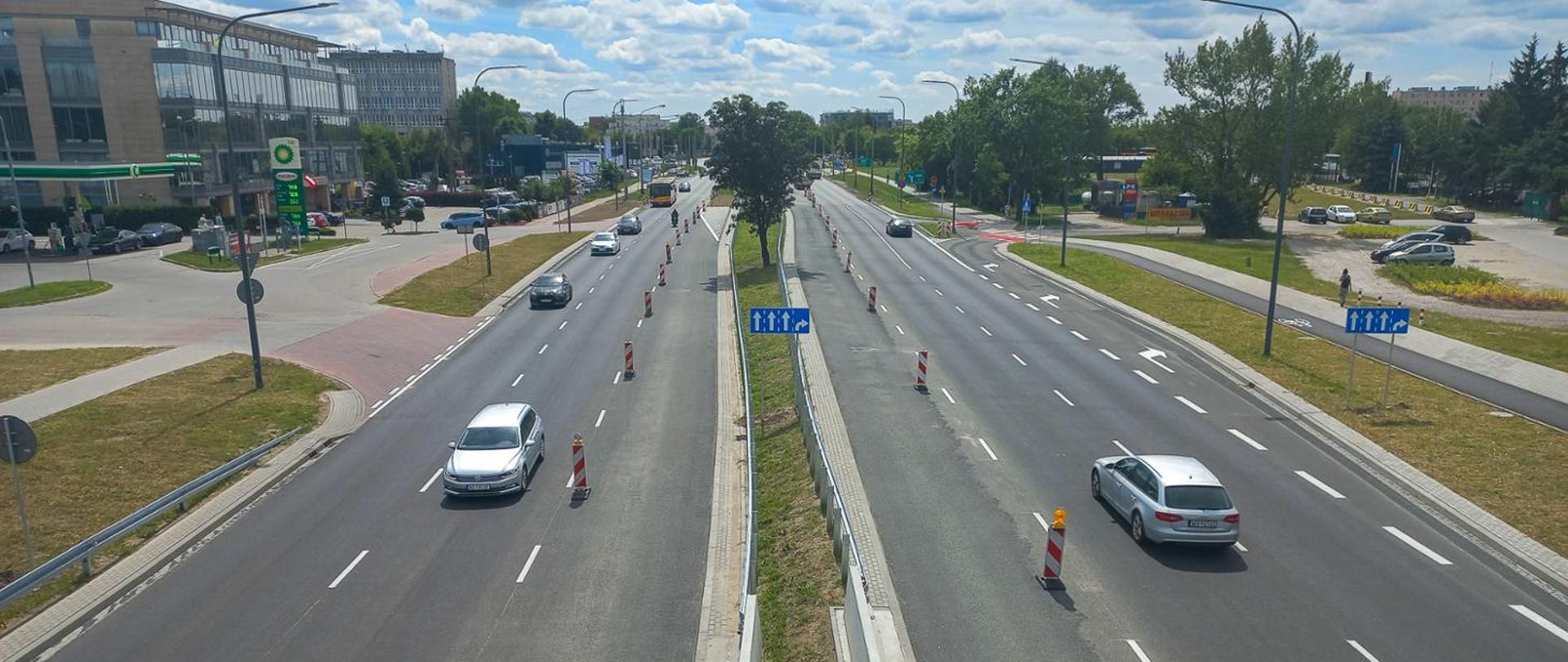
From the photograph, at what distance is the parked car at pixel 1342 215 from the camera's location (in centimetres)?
7956

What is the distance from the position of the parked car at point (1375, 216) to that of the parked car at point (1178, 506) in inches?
2903

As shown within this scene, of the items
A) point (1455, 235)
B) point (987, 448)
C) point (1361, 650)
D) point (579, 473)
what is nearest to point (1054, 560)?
point (1361, 650)

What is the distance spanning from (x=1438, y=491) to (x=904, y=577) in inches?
463

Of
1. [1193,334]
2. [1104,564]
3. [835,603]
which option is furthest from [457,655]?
[1193,334]

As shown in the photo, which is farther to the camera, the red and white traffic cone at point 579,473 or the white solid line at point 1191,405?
the white solid line at point 1191,405

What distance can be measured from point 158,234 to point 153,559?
53.9 meters

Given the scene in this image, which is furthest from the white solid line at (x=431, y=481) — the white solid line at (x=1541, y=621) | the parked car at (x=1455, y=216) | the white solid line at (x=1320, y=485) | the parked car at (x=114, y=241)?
the parked car at (x=1455, y=216)

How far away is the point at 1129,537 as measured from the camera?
675 inches

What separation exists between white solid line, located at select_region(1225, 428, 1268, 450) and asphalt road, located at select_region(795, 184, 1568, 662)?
0.06 m

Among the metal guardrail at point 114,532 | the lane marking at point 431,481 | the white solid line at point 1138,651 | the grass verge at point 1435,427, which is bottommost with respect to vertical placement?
the lane marking at point 431,481

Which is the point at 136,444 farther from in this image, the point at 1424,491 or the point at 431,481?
the point at 1424,491

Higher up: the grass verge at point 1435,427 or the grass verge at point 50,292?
the grass verge at point 50,292

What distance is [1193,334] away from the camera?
115 ft

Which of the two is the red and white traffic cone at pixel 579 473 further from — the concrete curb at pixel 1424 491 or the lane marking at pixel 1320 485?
the concrete curb at pixel 1424 491
